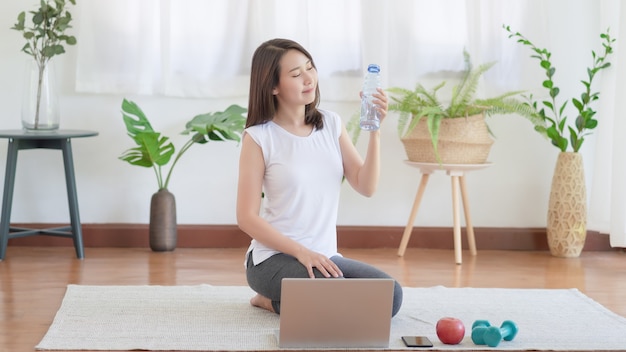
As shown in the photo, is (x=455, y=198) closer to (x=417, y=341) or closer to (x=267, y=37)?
(x=267, y=37)

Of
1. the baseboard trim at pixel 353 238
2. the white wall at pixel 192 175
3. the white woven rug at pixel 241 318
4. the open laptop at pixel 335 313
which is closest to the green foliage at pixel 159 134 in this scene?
the white wall at pixel 192 175

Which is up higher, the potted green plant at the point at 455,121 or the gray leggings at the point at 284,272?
the potted green plant at the point at 455,121

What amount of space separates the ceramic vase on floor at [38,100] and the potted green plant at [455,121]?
4.44 ft

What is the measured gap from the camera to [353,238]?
4.14m

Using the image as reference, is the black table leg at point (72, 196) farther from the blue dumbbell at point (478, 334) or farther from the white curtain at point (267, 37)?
the blue dumbbell at point (478, 334)

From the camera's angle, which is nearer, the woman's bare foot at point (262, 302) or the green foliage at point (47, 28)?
the woman's bare foot at point (262, 302)

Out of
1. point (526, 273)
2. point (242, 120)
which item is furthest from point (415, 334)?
point (242, 120)

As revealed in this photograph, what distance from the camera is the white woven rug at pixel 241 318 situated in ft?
7.89

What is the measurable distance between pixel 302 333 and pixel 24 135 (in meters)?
1.72

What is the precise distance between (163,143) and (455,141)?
1.19 meters

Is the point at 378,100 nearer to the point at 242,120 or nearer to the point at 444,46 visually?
the point at 242,120

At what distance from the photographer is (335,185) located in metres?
2.71

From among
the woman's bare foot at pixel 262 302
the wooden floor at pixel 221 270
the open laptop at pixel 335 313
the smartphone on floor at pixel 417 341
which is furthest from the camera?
the wooden floor at pixel 221 270

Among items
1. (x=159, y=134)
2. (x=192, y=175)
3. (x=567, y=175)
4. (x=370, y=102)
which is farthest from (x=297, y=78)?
(x=567, y=175)
